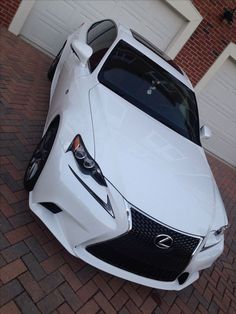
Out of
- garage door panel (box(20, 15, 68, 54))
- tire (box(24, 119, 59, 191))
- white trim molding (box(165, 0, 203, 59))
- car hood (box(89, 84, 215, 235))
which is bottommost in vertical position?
garage door panel (box(20, 15, 68, 54))

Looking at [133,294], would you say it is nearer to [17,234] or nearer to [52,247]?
[52,247]

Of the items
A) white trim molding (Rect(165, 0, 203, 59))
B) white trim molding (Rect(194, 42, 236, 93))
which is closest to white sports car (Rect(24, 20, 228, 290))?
white trim molding (Rect(165, 0, 203, 59))

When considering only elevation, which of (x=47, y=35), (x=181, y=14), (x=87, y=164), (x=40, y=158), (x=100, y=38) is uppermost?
(x=181, y=14)

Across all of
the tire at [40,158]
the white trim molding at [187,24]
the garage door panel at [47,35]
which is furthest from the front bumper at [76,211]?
the white trim molding at [187,24]

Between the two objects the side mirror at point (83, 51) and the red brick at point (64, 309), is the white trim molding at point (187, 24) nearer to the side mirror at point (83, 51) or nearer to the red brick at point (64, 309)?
the side mirror at point (83, 51)

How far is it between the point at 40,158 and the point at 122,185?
82 centimetres

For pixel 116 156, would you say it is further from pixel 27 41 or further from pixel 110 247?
pixel 27 41

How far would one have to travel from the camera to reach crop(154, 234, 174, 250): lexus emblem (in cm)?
250

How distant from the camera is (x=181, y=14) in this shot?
280 inches

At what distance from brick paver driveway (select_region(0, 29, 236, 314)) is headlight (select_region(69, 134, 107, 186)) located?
78 centimetres

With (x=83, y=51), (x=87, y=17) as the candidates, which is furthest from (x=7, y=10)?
(x=83, y=51)

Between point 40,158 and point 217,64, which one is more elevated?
point 217,64

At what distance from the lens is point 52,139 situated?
2838 mm

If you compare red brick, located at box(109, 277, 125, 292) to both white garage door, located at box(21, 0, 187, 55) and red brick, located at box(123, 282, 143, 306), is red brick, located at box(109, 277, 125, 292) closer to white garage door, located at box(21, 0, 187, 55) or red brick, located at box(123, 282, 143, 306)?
red brick, located at box(123, 282, 143, 306)
